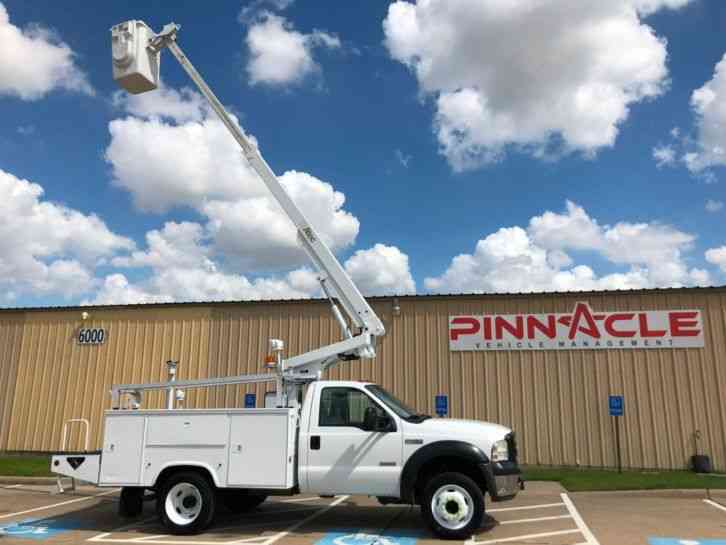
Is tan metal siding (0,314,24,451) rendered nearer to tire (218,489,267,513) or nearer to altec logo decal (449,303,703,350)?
tire (218,489,267,513)

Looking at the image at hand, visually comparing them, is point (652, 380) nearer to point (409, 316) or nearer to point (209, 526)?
point (409, 316)

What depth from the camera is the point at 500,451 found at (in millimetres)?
8031

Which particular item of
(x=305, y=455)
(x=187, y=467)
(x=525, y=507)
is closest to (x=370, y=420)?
(x=305, y=455)

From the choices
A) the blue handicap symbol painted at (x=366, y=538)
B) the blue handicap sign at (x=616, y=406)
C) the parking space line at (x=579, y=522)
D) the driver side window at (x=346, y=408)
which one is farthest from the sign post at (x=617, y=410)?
the driver side window at (x=346, y=408)

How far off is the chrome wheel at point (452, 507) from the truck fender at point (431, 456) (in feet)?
1.15

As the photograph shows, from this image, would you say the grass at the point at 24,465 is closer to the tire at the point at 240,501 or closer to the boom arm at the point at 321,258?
the tire at the point at 240,501

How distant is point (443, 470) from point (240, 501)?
3.66m

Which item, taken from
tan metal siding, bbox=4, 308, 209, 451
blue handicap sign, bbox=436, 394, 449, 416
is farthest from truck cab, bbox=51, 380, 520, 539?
tan metal siding, bbox=4, 308, 209, 451

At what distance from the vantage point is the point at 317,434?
8352 millimetres

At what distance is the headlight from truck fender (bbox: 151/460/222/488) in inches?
148

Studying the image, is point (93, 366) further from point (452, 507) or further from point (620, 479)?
point (620, 479)

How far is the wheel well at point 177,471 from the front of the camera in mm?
8477

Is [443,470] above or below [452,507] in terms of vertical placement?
above

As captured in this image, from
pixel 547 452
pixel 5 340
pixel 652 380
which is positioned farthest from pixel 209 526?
pixel 5 340
